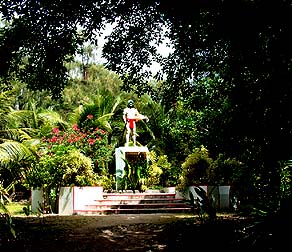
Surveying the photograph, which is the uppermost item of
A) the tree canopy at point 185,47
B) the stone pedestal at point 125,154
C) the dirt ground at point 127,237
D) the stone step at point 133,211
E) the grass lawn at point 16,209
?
the tree canopy at point 185,47

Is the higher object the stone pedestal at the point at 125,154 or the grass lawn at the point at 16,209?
the stone pedestal at the point at 125,154

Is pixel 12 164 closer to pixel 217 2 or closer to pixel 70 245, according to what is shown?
pixel 70 245

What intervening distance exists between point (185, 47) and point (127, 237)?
13.2 feet

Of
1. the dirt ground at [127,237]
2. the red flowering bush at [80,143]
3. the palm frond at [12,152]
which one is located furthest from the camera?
the red flowering bush at [80,143]

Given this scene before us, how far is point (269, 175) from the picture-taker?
7820 mm

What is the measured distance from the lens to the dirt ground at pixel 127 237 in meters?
6.13

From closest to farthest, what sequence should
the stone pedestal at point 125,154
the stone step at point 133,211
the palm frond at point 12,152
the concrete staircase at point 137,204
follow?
1. the palm frond at point 12,152
2. the stone step at point 133,211
3. the concrete staircase at point 137,204
4. the stone pedestal at point 125,154

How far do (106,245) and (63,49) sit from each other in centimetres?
362

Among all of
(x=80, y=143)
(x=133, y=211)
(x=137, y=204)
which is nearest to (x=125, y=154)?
(x=80, y=143)

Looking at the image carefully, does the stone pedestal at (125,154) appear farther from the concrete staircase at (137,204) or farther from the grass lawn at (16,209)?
the grass lawn at (16,209)

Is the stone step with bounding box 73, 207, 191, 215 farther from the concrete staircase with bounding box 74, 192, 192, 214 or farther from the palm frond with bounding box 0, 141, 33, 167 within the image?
the palm frond with bounding box 0, 141, 33, 167

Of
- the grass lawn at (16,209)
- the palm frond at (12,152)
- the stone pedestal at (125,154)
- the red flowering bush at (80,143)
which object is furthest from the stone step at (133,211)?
the stone pedestal at (125,154)

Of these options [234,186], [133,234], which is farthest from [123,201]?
[133,234]

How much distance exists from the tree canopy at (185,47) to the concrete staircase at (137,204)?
142 inches
